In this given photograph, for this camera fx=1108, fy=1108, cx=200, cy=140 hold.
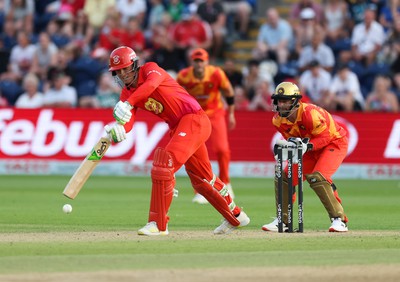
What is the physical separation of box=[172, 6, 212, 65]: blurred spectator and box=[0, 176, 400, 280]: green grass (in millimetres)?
6035

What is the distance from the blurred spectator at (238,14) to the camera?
26.6m

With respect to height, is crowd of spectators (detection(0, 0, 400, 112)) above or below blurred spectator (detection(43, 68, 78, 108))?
above

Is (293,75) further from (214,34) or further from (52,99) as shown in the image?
(52,99)

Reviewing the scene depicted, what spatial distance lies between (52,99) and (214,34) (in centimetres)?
423

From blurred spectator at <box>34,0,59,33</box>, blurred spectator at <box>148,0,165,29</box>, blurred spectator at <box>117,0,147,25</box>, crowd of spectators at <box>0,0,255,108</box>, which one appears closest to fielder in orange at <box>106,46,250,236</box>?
crowd of spectators at <box>0,0,255,108</box>

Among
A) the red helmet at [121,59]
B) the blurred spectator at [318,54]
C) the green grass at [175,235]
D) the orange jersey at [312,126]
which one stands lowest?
the green grass at [175,235]

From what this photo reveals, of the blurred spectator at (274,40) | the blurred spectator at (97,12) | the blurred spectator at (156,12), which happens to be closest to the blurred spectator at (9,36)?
the blurred spectator at (97,12)

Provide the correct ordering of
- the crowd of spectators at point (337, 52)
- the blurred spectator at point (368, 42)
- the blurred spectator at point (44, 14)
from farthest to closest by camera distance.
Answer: the blurred spectator at point (44, 14), the blurred spectator at point (368, 42), the crowd of spectators at point (337, 52)

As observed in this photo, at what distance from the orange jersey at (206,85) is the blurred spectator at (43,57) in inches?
351

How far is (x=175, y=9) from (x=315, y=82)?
4588 mm

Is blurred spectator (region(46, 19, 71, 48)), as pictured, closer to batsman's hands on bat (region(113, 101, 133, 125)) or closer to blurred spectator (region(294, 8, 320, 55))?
blurred spectator (region(294, 8, 320, 55))

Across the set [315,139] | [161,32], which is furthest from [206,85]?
[161,32]

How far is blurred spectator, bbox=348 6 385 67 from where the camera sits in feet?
80.6

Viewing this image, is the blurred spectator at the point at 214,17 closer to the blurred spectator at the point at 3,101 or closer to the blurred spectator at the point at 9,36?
the blurred spectator at the point at 9,36
